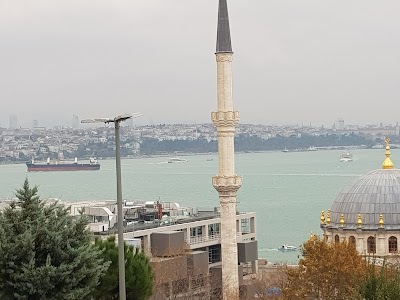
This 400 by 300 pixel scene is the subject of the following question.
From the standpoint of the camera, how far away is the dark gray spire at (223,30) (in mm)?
35328

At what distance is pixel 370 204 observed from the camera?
33.4m

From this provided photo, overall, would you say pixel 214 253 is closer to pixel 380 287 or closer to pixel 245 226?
pixel 245 226

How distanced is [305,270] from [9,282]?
11.3 metres

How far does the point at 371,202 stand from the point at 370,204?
0.59 feet

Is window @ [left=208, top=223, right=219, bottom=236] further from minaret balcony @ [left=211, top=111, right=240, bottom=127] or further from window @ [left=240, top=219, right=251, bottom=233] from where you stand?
Answer: minaret balcony @ [left=211, top=111, right=240, bottom=127]

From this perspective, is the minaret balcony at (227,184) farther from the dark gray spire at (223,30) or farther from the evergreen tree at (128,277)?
the evergreen tree at (128,277)

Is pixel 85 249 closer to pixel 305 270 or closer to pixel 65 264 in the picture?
pixel 65 264

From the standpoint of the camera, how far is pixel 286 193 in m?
144

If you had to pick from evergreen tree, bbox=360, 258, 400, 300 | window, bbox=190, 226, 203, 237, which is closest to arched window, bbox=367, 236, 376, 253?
window, bbox=190, 226, 203, 237

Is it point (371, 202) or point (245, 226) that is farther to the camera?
point (245, 226)

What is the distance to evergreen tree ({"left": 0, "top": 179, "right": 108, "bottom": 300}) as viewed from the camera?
15703mm

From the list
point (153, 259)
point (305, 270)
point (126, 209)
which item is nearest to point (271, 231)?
point (126, 209)

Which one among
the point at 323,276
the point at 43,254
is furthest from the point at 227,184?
the point at 43,254

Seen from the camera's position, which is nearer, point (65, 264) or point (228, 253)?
point (65, 264)
